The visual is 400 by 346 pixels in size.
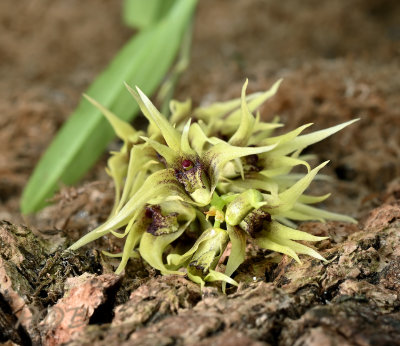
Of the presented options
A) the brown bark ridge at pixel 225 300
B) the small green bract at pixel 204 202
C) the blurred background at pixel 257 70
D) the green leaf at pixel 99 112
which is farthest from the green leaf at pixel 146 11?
the brown bark ridge at pixel 225 300

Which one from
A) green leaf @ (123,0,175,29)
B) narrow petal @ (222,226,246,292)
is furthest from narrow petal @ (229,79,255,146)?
green leaf @ (123,0,175,29)

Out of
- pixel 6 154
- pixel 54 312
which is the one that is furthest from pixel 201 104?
pixel 54 312

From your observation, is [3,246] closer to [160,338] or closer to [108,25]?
[160,338]

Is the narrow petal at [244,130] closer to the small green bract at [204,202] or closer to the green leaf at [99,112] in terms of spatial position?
the small green bract at [204,202]

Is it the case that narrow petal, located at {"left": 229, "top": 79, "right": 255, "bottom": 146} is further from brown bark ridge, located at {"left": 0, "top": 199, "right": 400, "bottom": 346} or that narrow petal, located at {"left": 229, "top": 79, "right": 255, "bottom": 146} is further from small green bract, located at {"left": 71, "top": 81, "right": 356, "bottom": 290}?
brown bark ridge, located at {"left": 0, "top": 199, "right": 400, "bottom": 346}

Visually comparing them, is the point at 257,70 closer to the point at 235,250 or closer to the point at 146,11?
the point at 146,11

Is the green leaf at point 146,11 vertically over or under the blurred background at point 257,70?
over
